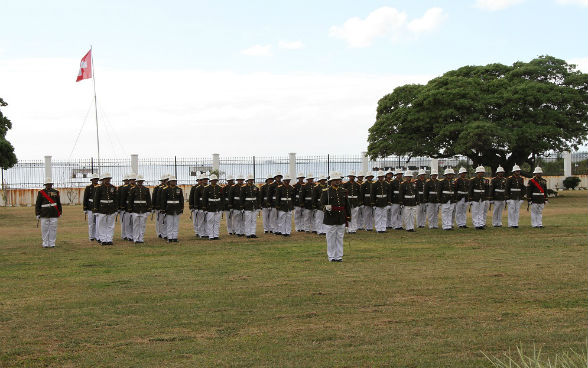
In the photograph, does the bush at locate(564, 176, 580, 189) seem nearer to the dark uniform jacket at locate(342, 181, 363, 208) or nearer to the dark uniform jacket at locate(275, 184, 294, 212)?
the dark uniform jacket at locate(342, 181, 363, 208)

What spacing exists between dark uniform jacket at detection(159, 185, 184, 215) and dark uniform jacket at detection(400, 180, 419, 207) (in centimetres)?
655

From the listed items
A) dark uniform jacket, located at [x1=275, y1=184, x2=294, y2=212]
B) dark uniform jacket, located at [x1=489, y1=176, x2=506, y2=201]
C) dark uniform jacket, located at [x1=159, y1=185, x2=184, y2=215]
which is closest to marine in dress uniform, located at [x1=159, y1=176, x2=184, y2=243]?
dark uniform jacket, located at [x1=159, y1=185, x2=184, y2=215]

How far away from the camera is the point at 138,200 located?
1841 cm

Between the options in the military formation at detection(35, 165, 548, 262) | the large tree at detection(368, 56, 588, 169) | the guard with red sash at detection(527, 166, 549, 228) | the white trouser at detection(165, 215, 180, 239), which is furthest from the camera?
the large tree at detection(368, 56, 588, 169)

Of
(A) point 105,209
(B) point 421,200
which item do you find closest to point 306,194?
(B) point 421,200

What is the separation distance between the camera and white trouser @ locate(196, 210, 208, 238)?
64.7 ft

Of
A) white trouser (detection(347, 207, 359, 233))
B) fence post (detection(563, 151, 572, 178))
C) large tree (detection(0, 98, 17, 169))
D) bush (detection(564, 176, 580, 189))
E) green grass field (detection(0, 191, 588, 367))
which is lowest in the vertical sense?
green grass field (detection(0, 191, 588, 367))

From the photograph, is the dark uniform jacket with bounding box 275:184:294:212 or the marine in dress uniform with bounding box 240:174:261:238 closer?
the marine in dress uniform with bounding box 240:174:261:238

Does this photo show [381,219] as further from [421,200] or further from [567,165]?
[567,165]

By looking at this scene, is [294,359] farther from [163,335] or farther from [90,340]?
[90,340]

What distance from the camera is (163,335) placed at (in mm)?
7852

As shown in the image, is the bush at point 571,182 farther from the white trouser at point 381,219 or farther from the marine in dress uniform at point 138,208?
the marine in dress uniform at point 138,208

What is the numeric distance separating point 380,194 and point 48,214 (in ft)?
30.1

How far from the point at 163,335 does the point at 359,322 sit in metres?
2.32
